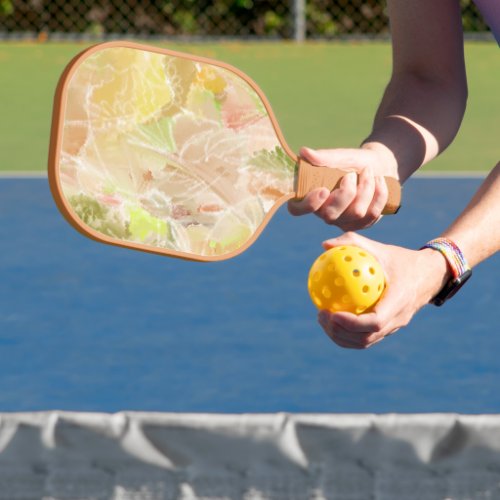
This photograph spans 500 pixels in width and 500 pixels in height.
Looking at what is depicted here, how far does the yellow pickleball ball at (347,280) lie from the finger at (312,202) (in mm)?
140

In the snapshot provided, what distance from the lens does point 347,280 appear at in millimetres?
2152

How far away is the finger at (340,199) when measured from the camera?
238 cm

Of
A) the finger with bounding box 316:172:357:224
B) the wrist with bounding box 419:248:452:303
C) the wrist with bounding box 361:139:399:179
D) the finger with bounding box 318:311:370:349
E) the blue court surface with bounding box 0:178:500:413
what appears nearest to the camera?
the finger with bounding box 318:311:370:349

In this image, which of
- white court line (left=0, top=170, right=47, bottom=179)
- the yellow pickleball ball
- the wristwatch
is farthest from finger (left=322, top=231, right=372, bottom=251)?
white court line (left=0, top=170, right=47, bottom=179)

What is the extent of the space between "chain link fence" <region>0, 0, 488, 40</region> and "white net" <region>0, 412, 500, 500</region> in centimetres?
1107

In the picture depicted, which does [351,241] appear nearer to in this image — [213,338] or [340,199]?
[340,199]

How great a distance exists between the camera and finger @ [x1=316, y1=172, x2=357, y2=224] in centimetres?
238

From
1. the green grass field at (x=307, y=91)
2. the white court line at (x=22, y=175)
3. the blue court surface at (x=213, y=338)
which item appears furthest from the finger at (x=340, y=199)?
the green grass field at (x=307, y=91)

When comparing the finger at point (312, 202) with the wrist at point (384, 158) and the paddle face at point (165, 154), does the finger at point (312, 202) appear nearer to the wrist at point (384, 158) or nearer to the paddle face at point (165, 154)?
the paddle face at point (165, 154)

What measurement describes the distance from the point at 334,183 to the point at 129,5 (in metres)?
11.3

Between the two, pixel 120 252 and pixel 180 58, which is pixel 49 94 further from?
pixel 180 58

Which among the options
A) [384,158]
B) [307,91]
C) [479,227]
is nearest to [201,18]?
[307,91]

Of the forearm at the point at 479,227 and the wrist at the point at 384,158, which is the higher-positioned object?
the forearm at the point at 479,227

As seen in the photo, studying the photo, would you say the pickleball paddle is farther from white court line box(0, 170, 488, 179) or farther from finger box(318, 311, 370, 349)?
white court line box(0, 170, 488, 179)
